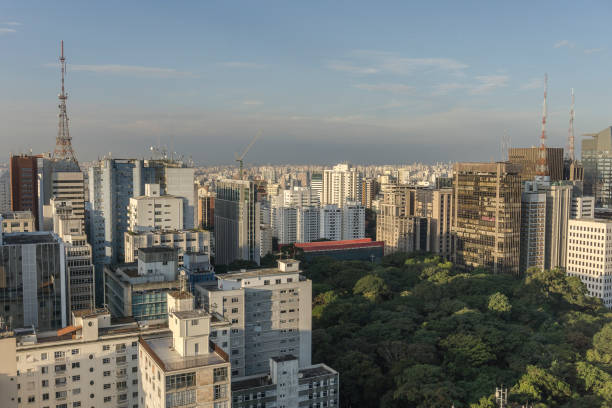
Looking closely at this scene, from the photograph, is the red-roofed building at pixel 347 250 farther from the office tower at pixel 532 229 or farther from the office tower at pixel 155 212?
the office tower at pixel 532 229

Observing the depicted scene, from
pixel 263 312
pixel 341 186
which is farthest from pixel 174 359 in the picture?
pixel 341 186

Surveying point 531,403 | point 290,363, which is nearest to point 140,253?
point 290,363

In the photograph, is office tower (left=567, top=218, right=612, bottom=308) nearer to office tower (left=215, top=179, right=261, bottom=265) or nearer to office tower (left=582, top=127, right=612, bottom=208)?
office tower (left=215, top=179, right=261, bottom=265)

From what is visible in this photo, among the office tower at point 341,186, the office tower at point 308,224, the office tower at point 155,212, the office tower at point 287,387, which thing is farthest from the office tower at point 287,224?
the office tower at point 287,387

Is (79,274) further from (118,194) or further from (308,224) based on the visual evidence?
(308,224)

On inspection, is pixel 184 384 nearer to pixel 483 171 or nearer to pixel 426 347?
pixel 426 347
